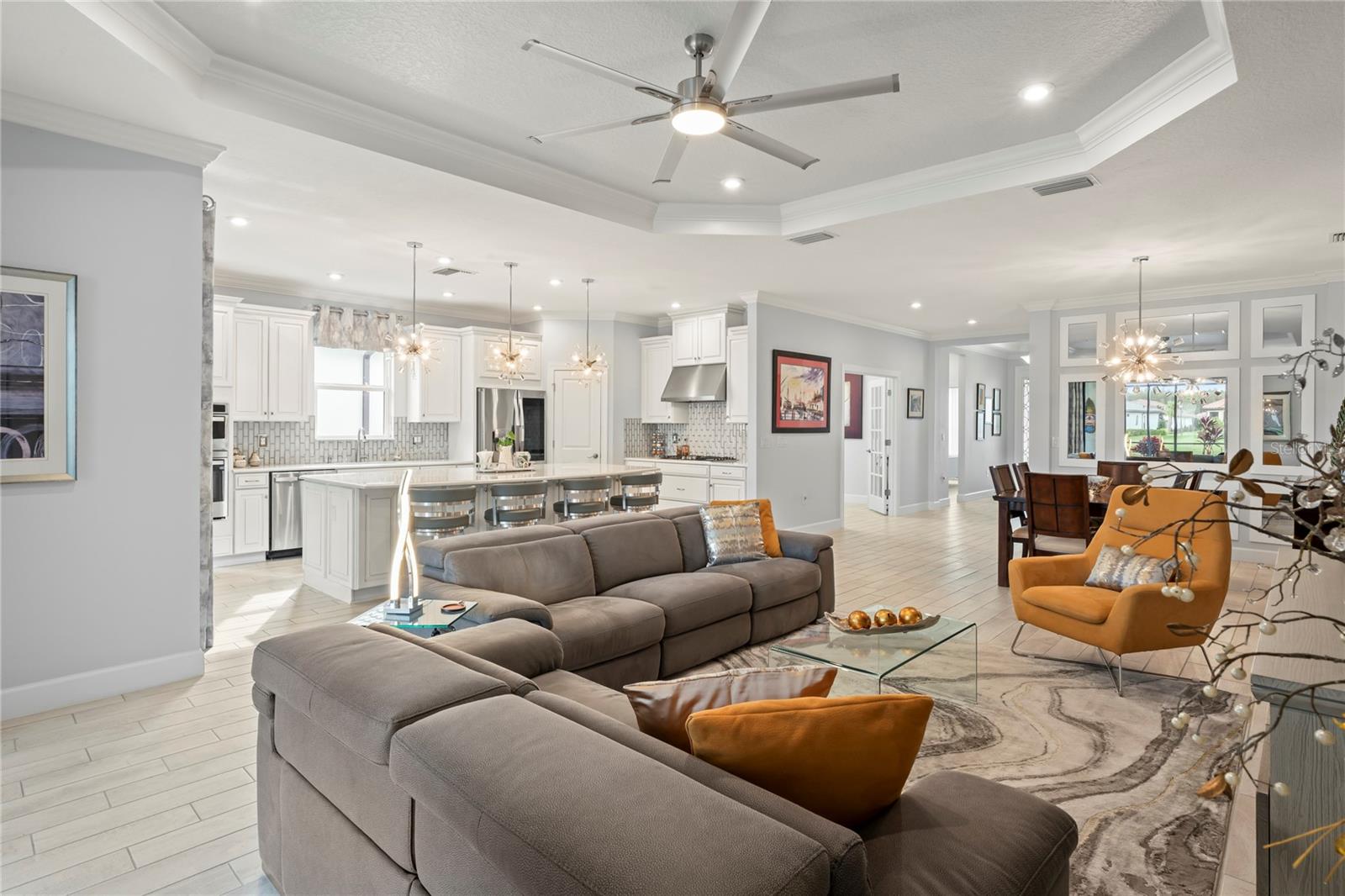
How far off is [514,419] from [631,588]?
546 centimetres

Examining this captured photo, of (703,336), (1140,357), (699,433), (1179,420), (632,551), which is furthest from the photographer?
(699,433)

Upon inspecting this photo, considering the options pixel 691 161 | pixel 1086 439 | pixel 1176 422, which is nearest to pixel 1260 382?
pixel 1176 422

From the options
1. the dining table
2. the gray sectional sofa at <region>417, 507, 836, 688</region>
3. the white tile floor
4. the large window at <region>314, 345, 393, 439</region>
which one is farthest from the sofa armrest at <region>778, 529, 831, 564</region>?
the large window at <region>314, 345, 393, 439</region>

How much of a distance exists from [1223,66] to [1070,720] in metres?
2.92

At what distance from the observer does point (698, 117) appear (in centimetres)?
294

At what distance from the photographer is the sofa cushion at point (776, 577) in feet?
13.9

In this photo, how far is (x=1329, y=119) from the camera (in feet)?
11.5

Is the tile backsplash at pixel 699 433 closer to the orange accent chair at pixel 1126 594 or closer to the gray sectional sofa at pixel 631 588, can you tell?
the gray sectional sofa at pixel 631 588

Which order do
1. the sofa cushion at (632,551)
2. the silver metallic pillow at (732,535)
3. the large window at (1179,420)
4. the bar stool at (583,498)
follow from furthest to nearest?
1. the large window at (1179,420)
2. the bar stool at (583,498)
3. the silver metallic pillow at (732,535)
4. the sofa cushion at (632,551)

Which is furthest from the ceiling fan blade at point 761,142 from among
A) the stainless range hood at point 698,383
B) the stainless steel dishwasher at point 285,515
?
the stainless steel dishwasher at point 285,515

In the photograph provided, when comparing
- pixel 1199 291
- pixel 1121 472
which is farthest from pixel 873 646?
pixel 1199 291

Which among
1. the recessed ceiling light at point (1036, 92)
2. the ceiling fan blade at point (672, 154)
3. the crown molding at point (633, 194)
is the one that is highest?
the recessed ceiling light at point (1036, 92)

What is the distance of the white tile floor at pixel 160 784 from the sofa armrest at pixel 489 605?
3.12 ft

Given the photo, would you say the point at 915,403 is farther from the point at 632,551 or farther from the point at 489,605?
the point at 489,605
